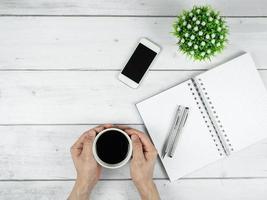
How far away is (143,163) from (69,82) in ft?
0.85

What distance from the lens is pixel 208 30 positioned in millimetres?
773

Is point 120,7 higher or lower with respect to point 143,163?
higher

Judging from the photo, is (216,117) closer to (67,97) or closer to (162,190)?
(162,190)

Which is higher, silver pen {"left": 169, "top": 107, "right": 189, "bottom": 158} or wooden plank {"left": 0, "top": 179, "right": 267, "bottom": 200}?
silver pen {"left": 169, "top": 107, "right": 189, "bottom": 158}

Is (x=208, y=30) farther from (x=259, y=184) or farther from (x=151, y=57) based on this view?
(x=259, y=184)

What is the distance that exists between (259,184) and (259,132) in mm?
129

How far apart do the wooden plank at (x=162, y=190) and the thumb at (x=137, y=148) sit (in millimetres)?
95

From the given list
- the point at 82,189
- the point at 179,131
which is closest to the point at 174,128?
the point at 179,131

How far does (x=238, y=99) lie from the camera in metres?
0.90

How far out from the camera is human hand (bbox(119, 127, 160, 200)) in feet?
2.76

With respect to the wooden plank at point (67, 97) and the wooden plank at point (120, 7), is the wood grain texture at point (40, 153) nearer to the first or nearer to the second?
the wooden plank at point (67, 97)

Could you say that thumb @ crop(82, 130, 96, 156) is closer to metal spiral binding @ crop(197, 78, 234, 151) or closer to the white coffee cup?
the white coffee cup

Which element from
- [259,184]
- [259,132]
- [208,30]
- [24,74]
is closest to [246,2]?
[208,30]

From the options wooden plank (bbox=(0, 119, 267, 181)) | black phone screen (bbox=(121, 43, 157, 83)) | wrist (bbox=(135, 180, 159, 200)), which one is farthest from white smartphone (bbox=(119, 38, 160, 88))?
wrist (bbox=(135, 180, 159, 200))
